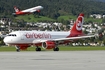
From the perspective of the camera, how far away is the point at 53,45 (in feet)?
230

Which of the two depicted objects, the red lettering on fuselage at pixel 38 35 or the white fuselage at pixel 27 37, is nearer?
the white fuselage at pixel 27 37

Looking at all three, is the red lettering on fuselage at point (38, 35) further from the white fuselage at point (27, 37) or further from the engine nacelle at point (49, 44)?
the engine nacelle at point (49, 44)

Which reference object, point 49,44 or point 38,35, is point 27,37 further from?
point 49,44

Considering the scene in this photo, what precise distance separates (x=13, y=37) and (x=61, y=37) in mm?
9133
